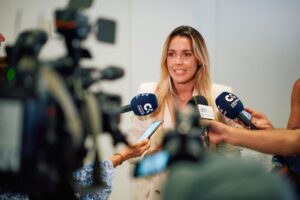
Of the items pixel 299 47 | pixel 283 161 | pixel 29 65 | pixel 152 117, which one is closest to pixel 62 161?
pixel 29 65

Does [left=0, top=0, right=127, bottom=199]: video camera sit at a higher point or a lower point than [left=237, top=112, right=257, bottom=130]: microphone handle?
higher

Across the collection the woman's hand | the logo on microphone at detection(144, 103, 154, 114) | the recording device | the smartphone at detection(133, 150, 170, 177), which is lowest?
the woman's hand

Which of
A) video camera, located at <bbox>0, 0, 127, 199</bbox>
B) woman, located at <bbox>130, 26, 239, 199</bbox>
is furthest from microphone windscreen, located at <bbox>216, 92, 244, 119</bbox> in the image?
video camera, located at <bbox>0, 0, 127, 199</bbox>

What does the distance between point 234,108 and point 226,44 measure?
5.33 ft

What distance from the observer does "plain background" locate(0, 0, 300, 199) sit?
2.87m

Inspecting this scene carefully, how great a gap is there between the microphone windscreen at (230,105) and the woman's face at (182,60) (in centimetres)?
46

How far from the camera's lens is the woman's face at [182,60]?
6.26 feet

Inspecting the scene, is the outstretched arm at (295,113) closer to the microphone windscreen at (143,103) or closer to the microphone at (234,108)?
the microphone at (234,108)

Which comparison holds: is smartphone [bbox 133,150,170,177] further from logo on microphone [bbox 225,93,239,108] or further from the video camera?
logo on microphone [bbox 225,93,239,108]

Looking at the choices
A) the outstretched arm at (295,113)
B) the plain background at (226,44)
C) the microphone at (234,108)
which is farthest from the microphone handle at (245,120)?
the plain background at (226,44)

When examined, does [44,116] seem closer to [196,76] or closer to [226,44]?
[196,76]

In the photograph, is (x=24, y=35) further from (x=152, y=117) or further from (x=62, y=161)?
(x=152, y=117)

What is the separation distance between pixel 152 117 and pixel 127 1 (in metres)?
1.31

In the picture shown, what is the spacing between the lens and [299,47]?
2.94 m
